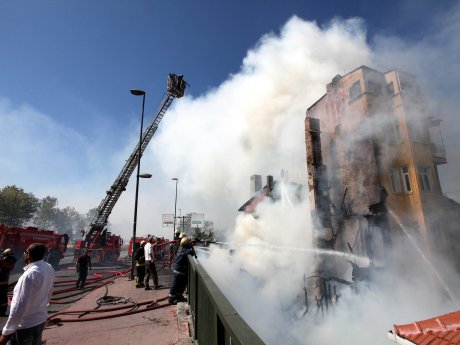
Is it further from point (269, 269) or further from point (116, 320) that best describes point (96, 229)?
point (116, 320)

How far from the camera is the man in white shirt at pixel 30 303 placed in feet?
9.42

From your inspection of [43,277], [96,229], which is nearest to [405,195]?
[43,277]

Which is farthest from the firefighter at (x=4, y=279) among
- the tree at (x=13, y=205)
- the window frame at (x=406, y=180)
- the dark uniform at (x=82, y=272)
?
the tree at (x=13, y=205)

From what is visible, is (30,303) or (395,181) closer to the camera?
(30,303)

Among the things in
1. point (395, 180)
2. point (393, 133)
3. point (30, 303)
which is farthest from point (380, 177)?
point (30, 303)

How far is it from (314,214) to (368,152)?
15.4 ft

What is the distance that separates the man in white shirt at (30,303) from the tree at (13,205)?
2676 inches

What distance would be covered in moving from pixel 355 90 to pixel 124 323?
16.7 metres

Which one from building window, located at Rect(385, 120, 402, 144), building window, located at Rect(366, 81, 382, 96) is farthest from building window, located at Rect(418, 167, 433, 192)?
building window, located at Rect(366, 81, 382, 96)

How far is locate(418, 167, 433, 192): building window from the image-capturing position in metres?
15.2

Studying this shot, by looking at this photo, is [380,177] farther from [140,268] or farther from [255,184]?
[255,184]

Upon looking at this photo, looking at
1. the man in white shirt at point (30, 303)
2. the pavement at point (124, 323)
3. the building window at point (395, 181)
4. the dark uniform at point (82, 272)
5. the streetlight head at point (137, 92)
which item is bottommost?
the pavement at point (124, 323)

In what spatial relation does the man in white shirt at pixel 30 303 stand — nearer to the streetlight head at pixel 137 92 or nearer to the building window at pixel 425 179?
the streetlight head at pixel 137 92

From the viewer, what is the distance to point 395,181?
15156 millimetres
